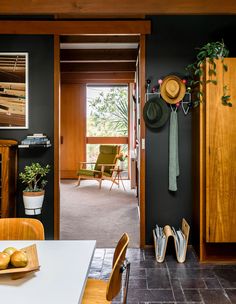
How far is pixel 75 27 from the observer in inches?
154

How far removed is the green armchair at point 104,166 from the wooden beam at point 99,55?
228cm

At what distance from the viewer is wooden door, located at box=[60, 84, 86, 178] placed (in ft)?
30.8

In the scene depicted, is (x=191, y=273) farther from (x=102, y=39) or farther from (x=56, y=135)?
(x=102, y=39)

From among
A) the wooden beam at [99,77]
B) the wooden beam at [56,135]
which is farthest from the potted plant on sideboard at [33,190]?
the wooden beam at [99,77]

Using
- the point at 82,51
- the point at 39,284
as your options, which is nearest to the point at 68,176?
the point at 82,51

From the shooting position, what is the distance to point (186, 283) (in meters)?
2.95

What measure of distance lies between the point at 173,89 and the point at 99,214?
2.54 metres

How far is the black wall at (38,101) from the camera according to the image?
3898 mm

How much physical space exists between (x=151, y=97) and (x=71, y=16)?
132 cm

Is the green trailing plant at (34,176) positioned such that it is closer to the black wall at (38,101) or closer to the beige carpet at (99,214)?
the black wall at (38,101)

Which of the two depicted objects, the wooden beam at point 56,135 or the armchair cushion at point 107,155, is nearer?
the wooden beam at point 56,135

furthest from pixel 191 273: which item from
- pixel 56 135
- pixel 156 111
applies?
pixel 56 135

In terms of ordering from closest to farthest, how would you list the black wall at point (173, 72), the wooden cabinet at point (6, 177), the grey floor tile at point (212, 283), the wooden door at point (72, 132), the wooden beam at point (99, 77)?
the grey floor tile at point (212, 283)
the wooden cabinet at point (6, 177)
the black wall at point (173, 72)
the wooden beam at point (99, 77)
the wooden door at point (72, 132)

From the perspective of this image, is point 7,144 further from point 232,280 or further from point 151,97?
point 232,280
